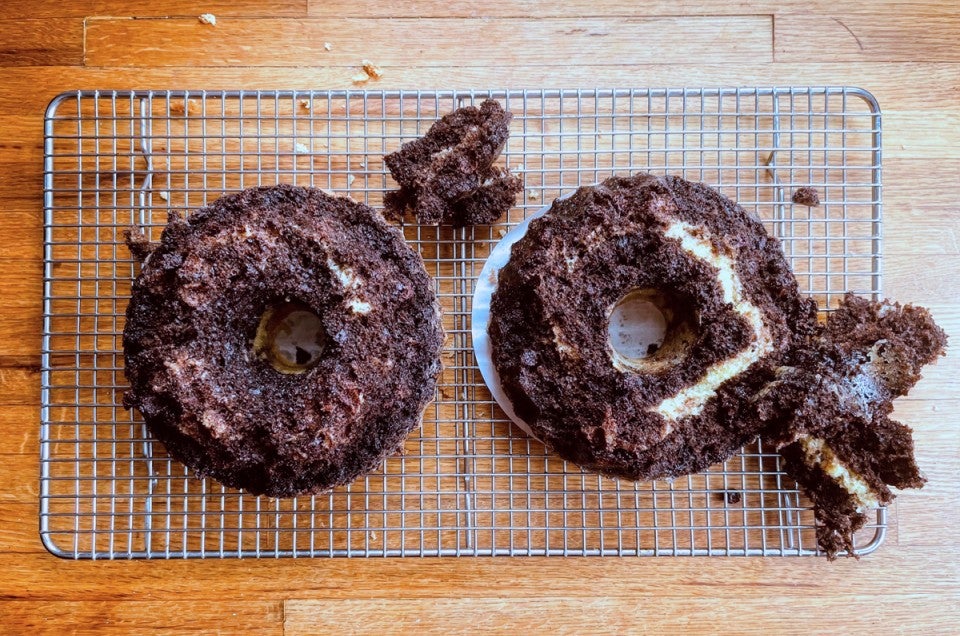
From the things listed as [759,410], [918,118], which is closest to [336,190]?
[759,410]

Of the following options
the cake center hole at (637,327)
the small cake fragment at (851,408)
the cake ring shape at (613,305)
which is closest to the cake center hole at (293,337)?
the cake ring shape at (613,305)

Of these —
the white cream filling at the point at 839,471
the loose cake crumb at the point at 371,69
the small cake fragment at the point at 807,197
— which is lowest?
the white cream filling at the point at 839,471

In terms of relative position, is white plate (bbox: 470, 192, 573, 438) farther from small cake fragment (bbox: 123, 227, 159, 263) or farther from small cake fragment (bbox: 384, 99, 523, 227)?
small cake fragment (bbox: 123, 227, 159, 263)

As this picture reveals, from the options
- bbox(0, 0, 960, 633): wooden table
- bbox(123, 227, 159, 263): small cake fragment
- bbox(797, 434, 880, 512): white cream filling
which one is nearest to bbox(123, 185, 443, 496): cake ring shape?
bbox(123, 227, 159, 263): small cake fragment

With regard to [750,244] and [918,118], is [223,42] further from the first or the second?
[918,118]

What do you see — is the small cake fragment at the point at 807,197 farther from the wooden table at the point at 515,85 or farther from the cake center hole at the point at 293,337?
the cake center hole at the point at 293,337

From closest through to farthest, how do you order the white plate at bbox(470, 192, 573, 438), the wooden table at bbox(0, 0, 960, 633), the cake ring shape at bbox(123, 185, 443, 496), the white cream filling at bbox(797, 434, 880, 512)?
1. the cake ring shape at bbox(123, 185, 443, 496)
2. the white cream filling at bbox(797, 434, 880, 512)
3. the white plate at bbox(470, 192, 573, 438)
4. the wooden table at bbox(0, 0, 960, 633)

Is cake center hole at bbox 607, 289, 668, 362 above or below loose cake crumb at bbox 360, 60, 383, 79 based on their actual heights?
below

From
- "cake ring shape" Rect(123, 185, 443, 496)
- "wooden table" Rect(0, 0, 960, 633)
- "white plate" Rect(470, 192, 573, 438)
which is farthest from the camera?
"wooden table" Rect(0, 0, 960, 633)
